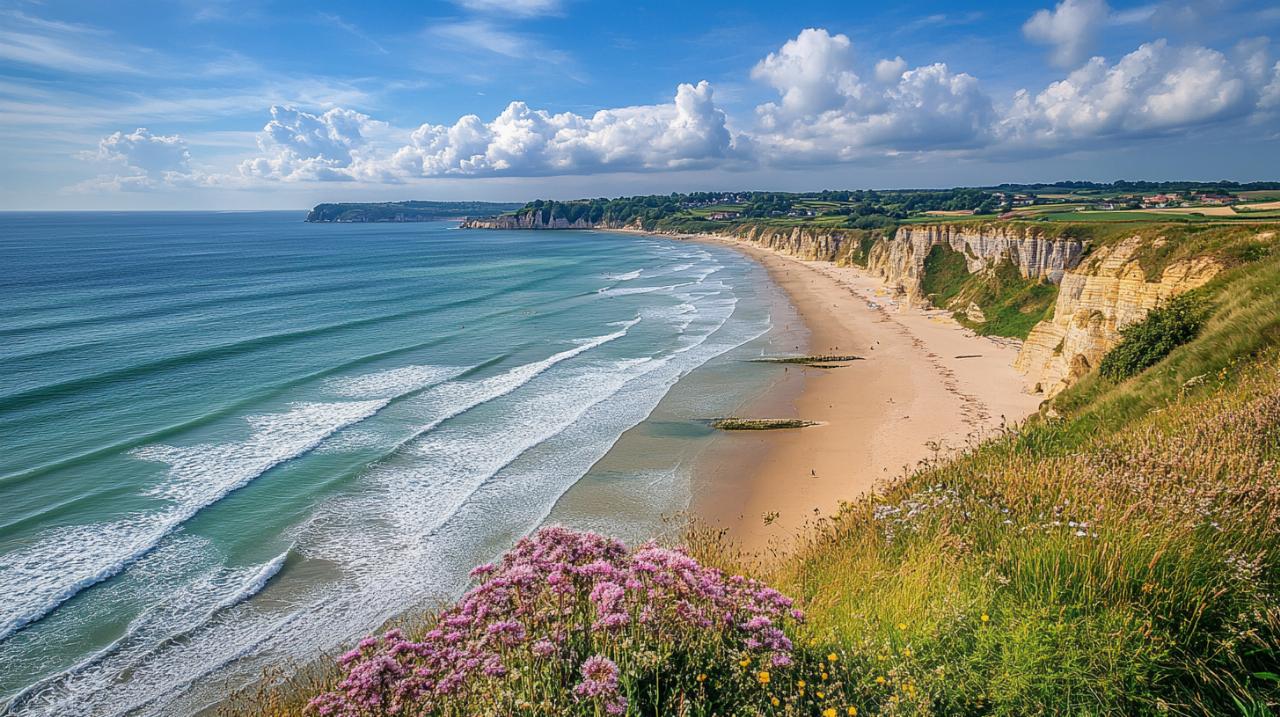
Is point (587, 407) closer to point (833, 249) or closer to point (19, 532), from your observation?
point (19, 532)

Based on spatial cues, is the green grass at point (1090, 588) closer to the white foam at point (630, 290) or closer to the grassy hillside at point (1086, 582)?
the grassy hillside at point (1086, 582)

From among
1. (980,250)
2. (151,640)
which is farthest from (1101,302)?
(980,250)

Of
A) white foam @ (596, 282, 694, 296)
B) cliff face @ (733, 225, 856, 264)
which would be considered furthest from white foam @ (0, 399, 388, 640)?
cliff face @ (733, 225, 856, 264)

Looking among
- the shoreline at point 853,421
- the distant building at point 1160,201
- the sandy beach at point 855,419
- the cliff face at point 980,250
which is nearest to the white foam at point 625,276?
the cliff face at point 980,250

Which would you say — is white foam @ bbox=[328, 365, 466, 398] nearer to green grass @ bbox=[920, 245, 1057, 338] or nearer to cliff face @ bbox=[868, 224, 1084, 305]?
green grass @ bbox=[920, 245, 1057, 338]

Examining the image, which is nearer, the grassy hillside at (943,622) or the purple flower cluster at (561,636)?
the grassy hillside at (943,622)

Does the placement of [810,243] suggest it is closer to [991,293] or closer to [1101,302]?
[991,293]

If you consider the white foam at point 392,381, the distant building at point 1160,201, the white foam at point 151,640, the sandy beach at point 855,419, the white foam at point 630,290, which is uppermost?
the distant building at point 1160,201
